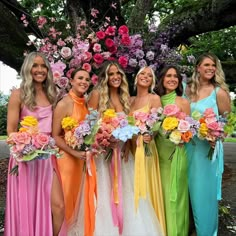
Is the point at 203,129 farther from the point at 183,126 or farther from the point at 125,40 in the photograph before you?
the point at 125,40

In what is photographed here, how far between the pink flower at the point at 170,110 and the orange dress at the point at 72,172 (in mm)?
956

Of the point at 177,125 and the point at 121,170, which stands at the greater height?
Result: the point at 177,125

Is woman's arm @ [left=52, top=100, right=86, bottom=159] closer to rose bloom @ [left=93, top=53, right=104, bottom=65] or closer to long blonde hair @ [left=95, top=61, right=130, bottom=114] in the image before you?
long blonde hair @ [left=95, top=61, right=130, bottom=114]

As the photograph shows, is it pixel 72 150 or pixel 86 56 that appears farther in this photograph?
pixel 86 56

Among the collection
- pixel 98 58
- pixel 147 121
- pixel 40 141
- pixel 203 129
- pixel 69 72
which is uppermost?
pixel 98 58

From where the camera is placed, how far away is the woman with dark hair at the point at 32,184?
4.55 m

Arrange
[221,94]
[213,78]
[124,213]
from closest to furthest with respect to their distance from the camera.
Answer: [124,213]
[221,94]
[213,78]

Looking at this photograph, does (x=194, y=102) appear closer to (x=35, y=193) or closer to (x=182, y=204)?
(x=182, y=204)

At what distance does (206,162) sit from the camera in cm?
521

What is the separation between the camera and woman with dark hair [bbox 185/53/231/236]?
521 centimetres

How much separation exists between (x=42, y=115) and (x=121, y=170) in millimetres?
1152

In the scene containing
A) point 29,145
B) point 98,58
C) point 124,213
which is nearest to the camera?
point 29,145

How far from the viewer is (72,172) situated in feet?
16.5

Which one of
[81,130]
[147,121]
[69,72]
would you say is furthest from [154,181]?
[69,72]
